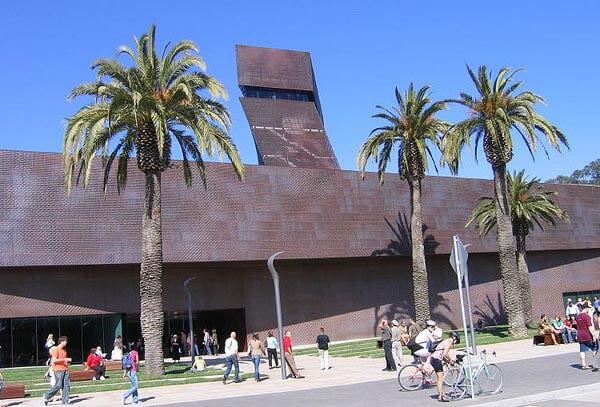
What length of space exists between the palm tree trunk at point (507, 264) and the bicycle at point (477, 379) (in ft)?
58.0

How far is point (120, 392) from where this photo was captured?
1914 centimetres

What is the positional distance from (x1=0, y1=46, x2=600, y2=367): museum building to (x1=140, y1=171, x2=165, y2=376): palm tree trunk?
8.56m

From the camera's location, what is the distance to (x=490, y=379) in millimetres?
13883

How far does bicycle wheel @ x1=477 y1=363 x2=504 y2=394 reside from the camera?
1384cm

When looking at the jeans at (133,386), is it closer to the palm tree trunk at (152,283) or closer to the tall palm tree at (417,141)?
the palm tree trunk at (152,283)

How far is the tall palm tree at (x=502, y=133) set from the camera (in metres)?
30.3

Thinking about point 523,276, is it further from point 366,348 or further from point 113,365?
point 113,365

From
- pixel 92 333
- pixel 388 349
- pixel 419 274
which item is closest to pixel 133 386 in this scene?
pixel 388 349

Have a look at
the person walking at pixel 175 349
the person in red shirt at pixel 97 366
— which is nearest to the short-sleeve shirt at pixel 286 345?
the person in red shirt at pixel 97 366

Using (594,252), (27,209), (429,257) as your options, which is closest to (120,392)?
(27,209)

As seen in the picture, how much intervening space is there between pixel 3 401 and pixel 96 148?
922 cm

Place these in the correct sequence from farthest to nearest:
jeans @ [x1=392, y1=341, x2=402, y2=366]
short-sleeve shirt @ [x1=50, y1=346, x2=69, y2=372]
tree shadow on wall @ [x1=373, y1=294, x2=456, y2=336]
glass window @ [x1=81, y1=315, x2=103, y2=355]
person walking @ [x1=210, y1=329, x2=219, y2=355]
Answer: tree shadow on wall @ [x1=373, y1=294, x2=456, y2=336], person walking @ [x1=210, y1=329, x2=219, y2=355], glass window @ [x1=81, y1=315, x2=103, y2=355], jeans @ [x1=392, y1=341, x2=402, y2=366], short-sleeve shirt @ [x1=50, y1=346, x2=69, y2=372]

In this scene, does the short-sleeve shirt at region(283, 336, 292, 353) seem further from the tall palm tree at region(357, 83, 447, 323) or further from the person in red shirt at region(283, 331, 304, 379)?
the tall palm tree at region(357, 83, 447, 323)

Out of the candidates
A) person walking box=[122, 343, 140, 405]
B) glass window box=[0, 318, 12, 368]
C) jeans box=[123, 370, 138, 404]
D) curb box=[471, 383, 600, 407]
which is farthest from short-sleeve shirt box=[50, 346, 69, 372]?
glass window box=[0, 318, 12, 368]
